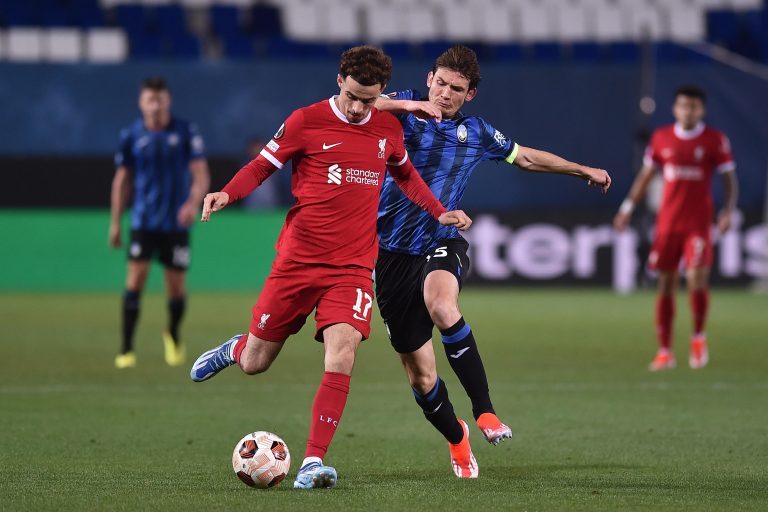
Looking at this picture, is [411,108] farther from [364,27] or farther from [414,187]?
[364,27]

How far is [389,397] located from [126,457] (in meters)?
2.96

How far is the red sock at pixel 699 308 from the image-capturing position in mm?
11117

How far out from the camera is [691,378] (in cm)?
1026

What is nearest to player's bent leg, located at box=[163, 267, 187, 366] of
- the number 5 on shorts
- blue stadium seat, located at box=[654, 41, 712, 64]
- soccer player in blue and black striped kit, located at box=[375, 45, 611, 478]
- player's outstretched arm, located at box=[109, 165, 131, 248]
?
player's outstretched arm, located at box=[109, 165, 131, 248]

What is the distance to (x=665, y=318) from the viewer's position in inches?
433


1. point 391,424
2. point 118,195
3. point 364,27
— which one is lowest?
point 391,424

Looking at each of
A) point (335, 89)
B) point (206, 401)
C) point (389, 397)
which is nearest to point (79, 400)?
point (206, 401)

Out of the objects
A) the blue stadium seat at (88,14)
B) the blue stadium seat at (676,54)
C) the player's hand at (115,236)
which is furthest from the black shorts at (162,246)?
the blue stadium seat at (676,54)

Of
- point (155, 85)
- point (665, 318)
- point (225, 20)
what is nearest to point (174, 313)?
point (155, 85)

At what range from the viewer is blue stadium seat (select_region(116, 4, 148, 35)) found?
68.5 ft

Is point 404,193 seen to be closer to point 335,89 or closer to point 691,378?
point 691,378

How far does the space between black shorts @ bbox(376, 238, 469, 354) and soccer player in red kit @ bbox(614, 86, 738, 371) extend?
491cm

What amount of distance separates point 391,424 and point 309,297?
2244mm

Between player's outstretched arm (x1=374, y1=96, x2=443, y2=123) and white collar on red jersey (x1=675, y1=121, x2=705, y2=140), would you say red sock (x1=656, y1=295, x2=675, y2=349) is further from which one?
player's outstretched arm (x1=374, y1=96, x2=443, y2=123)
